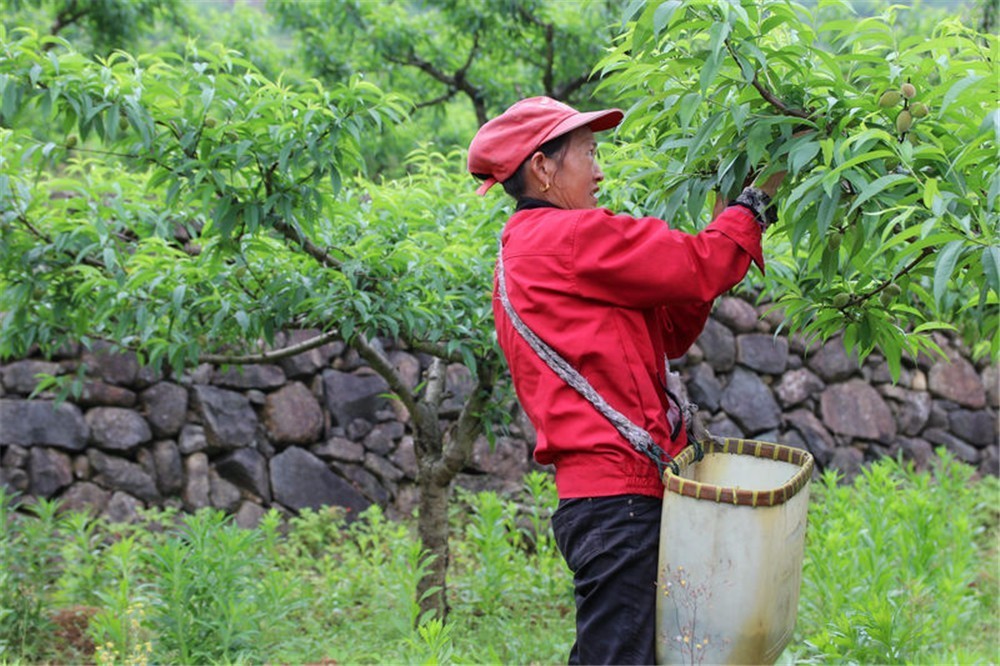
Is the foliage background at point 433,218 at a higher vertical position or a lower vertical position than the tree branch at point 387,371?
higher

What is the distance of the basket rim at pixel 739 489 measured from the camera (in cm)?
181

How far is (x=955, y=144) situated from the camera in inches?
74.4

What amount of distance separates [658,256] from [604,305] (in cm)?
15

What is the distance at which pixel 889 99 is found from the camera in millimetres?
1842

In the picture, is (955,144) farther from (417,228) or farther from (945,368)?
(945,368)

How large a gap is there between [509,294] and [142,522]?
4201 mm

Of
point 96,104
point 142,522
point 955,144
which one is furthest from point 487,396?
point 142,522

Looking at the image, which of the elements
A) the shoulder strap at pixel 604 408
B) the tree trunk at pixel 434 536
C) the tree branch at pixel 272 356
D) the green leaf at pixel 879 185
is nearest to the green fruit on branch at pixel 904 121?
the green leaf at pixel 879 185

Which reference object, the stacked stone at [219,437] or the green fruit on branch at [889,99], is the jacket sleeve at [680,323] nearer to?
the green fruit on branch at [889,99]

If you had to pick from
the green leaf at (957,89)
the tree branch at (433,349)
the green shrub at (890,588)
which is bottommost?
the green shrub at (890,588)

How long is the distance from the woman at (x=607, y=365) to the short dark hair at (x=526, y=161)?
42 millimetres

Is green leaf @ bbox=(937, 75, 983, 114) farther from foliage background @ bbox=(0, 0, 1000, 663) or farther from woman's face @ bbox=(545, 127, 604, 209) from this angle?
woman's face @ bbox=(545, 127, 604, 209)

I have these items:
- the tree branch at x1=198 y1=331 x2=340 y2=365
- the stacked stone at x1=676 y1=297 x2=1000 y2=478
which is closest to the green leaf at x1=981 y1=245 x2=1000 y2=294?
the tree branch at x1=198 y1=331 x2=340 y2=365

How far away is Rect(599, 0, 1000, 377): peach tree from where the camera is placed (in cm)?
174
